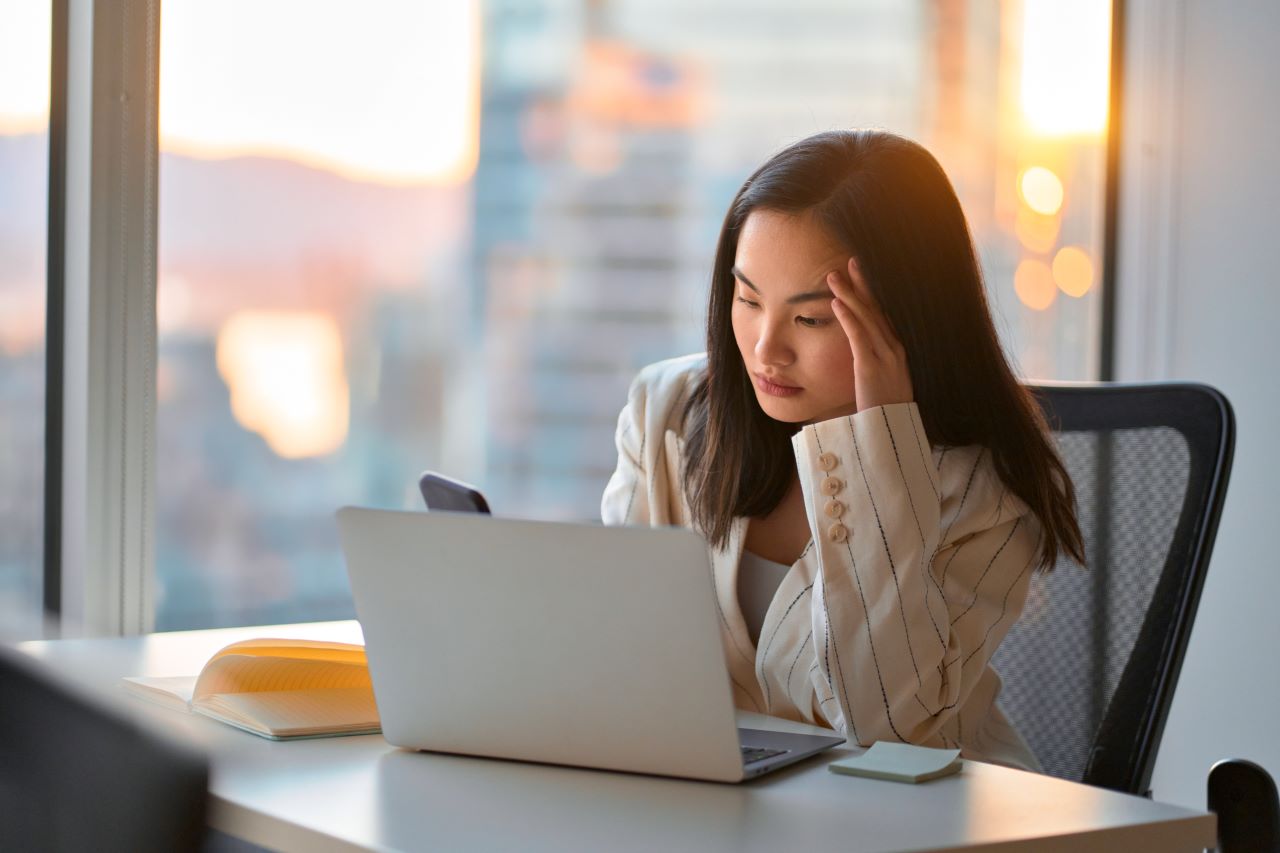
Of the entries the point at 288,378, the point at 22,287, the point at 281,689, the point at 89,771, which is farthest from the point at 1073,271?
the point at 89,771

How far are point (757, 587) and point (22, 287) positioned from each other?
1027 millimetres

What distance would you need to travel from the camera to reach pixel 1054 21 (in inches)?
103

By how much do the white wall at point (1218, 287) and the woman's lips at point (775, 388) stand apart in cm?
136

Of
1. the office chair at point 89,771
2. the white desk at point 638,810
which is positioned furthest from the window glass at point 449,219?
the office chair at point 89,771

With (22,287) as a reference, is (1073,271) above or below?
above

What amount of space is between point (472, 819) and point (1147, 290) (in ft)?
7.05

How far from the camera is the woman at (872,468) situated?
1.24 meters

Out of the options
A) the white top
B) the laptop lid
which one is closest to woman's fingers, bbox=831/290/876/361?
the white top

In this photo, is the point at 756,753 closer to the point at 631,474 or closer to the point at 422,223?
the point at 631,474

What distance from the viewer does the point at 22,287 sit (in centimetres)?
174

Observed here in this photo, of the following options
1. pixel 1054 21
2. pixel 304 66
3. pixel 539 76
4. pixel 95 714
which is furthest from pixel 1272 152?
pixel 95 714

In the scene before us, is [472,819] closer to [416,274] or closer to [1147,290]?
[416,274]

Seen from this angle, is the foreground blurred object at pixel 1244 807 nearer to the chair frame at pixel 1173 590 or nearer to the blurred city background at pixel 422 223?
the chair frame at pixel 1173 590

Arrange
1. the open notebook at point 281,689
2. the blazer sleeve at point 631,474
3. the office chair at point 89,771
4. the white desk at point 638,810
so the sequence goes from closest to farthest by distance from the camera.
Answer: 1. the office chair at point 89,771
2. the white desk at point 638,810
3. the open notebook at point 281,689
4. the blazer sleeve at point 631,474
